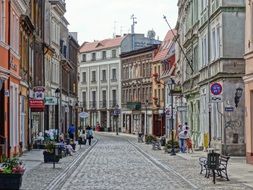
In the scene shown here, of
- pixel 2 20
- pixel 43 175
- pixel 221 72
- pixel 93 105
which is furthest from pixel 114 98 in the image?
pixel 43 175

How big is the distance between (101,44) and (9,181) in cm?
10582

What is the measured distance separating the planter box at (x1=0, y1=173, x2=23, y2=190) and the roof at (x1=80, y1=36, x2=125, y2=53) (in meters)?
97.5

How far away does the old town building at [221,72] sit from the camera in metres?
37.1

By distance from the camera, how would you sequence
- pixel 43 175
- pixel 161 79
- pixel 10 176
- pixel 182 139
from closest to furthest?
pixel 10 176 → pixel 43 175 → pixel 182 139 → pixel 161 79

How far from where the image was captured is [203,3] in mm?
44938

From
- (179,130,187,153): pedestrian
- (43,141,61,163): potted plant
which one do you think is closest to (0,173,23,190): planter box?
(43,141,61,163): potted plant

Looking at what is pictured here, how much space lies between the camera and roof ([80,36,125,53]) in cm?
11674

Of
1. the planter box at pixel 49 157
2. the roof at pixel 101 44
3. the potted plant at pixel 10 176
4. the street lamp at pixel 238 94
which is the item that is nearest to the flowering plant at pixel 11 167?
the potted plant at pixel 10 176

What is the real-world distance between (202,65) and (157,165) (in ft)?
48.5

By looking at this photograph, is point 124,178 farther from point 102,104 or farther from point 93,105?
point 93,105

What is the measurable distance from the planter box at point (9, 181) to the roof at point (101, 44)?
97.5 meters

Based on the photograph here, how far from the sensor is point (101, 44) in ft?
401

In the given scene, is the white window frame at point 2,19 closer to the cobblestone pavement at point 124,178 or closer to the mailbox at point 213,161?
the cobblestone pavement at point 124,178

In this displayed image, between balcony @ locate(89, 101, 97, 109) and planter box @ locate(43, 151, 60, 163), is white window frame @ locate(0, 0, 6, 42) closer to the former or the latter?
planter box @ locate(43, 151, 60, 163)
